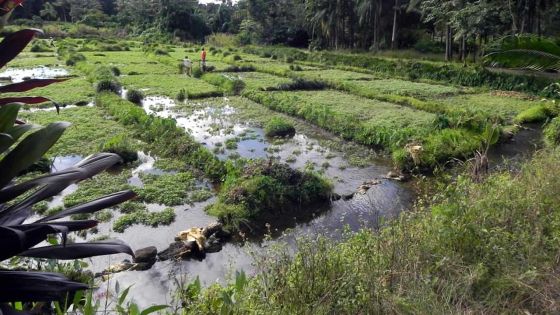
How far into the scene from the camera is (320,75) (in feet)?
78.7

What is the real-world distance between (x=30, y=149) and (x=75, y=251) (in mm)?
419

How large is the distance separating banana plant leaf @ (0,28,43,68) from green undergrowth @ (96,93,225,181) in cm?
717

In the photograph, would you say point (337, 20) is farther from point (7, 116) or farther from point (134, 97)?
point (7, 116)

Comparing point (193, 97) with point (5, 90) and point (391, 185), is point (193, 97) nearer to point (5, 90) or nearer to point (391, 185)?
point (391, 185)

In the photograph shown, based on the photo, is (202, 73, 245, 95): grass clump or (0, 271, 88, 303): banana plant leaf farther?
(202, 73, 245, 95): grass clump

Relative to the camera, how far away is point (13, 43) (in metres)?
1.57

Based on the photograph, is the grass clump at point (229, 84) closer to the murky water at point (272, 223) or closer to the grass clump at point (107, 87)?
the murky water at point (272, 223)

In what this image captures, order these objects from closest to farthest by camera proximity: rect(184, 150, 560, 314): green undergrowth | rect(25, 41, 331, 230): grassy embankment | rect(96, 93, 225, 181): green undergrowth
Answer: rect(184, 150, 560, 314): green undergrowth, rect(25, 41, 331, 230): grassy embankment, rect(96, 93, 225, 181): green undergrowth

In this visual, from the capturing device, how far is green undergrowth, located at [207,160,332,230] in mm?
7043

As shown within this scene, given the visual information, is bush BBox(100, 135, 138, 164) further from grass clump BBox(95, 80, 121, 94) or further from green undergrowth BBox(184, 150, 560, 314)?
grass clump BBox(95, 80, 121, 94)

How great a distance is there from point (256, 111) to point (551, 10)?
18.8 meters

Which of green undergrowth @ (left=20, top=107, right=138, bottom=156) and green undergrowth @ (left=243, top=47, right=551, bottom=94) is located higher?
green undergrowth @ (left=243, top=47, right=551, bottom=94)

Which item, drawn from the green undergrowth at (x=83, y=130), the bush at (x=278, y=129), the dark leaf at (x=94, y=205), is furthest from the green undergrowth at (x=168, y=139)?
the dark leaf at (x=94, y=205)

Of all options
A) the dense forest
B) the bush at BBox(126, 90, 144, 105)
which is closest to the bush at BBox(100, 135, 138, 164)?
the bush at BBox(126, 90, 144, 105)
